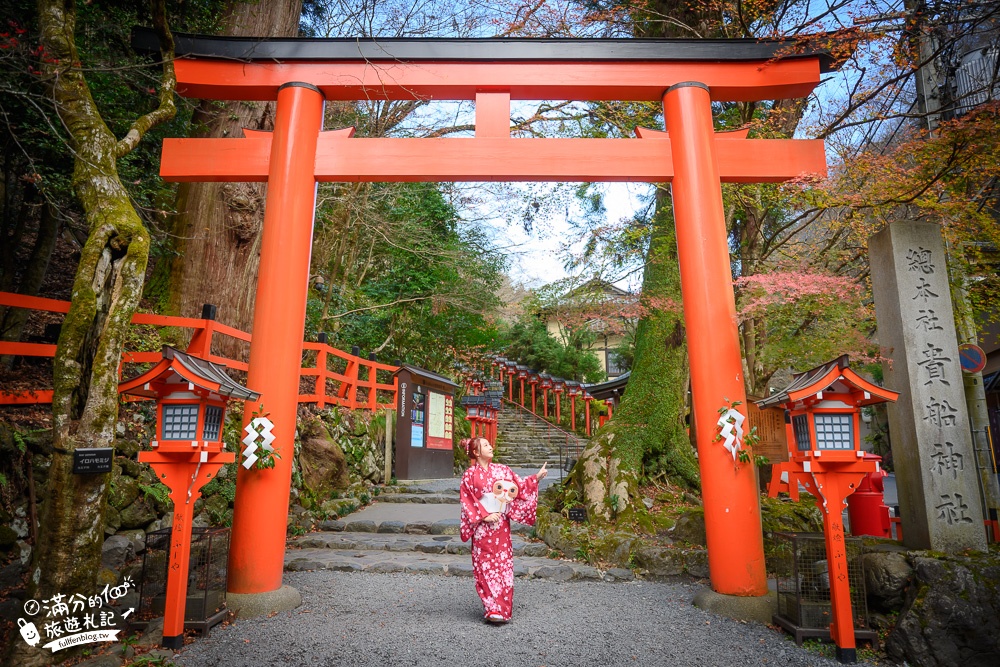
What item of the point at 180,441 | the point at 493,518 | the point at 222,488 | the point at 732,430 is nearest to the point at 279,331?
the point at 180,441

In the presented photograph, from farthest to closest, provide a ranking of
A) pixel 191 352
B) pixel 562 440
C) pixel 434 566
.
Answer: pixel 562 440 → pixel 191 352 → pixel 434 566

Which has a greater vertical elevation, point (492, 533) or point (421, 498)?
point (492, 533)

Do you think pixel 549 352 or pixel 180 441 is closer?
pixel 180 441

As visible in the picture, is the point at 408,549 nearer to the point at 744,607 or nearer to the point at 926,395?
the point at 744,607

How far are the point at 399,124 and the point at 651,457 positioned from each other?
28.6 feet

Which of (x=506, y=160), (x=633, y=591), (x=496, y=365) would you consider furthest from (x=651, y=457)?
(x=496, y=365)

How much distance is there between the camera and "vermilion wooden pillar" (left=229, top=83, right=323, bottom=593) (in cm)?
472

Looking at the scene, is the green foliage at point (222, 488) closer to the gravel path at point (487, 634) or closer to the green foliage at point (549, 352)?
the gravel path at point (487, 634)

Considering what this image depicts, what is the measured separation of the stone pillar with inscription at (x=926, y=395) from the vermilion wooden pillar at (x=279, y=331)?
17.2ft

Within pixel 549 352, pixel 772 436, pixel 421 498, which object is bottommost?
pixel 421 498

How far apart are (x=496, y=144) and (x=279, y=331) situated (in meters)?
2.75

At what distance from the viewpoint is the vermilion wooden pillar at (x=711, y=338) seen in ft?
15.7

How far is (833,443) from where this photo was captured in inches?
165

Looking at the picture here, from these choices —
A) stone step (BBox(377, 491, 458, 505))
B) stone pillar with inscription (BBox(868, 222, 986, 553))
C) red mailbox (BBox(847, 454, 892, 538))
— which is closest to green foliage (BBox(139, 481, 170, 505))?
stone step (BBox(377, 491, 458, 505))
